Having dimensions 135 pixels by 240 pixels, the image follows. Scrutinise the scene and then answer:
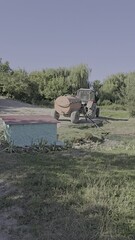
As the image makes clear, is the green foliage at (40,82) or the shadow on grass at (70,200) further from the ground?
the green foliage at (40,82)

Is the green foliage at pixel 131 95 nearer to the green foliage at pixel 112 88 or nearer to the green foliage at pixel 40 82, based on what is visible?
the green foliage at pixel 40 82

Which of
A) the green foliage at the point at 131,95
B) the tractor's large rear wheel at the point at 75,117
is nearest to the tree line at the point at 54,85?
the green foliage at the point at 131,95

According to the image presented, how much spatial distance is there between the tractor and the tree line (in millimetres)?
4901

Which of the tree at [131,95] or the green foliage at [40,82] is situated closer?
the tree at [131,95]

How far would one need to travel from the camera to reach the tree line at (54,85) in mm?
34719

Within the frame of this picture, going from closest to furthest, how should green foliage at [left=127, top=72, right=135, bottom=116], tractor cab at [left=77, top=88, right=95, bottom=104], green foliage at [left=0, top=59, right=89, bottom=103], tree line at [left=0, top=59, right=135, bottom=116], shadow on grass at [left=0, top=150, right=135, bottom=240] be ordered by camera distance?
shadow on grass at [left=0, top=150, right=135, bottom=240] → tractor cab at [left=77, top=88, right=95, bottom=104] → green foliage at [left=127, top=72, right=135, bottom=116] → tree line at [left=0, top=59, right=135, bottom=116] → green foliage at [left=0, top=59, right=89, bottom=103]

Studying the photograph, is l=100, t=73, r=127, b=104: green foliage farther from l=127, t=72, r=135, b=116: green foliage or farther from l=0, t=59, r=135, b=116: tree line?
l=127, t=72, r=135, b=116: green foliage

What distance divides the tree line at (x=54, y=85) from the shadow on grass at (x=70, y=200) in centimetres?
2425

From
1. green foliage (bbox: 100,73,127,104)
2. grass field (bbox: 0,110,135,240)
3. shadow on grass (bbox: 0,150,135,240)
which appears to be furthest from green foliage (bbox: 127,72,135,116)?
grass field (bbox: 0,110,135,240)

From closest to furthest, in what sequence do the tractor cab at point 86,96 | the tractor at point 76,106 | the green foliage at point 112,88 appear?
the tractor at point 76,106, the tractor cab at point 86,96, the green foliage at point 112,88

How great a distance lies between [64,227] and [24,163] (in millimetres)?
3631

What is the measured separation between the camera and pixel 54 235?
3.90 metres

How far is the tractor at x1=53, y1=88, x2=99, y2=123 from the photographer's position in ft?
77.2

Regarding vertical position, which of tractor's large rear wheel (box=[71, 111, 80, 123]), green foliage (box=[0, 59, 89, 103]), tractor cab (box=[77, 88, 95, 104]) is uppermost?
green foliage (box=[0, 59, 89, 103])
